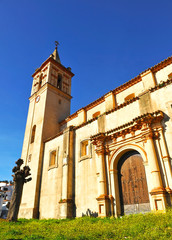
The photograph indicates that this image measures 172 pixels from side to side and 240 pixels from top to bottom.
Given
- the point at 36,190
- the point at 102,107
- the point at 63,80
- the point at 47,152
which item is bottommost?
the point at 36,190

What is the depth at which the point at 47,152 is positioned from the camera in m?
18.6

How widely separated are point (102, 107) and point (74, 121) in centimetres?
433

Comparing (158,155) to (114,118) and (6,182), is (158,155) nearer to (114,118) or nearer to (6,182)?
(114,118)

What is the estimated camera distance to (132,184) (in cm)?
1125

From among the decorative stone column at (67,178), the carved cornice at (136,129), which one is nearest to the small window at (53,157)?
the decorative stone column at (67,178)

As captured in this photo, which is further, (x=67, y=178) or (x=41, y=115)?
(x=41, y=115)

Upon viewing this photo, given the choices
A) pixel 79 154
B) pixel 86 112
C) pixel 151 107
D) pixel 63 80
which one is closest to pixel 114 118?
pixel 151 107

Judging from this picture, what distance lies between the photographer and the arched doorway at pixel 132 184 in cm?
1047

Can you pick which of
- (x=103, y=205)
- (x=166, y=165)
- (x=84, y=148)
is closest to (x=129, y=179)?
(x=103, y=205)

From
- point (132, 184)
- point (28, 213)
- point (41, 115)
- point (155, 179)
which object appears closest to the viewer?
point (155, 179)

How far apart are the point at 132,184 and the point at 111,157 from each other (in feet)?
7.18

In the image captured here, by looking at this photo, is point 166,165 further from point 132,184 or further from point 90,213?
point 90,213

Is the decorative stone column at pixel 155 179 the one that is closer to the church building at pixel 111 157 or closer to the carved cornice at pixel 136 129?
the church building at pixel 111 157

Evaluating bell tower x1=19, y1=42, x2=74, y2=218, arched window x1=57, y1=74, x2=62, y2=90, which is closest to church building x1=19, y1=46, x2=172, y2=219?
bell tower x1=19, y1=42, x2=74, y2=218
